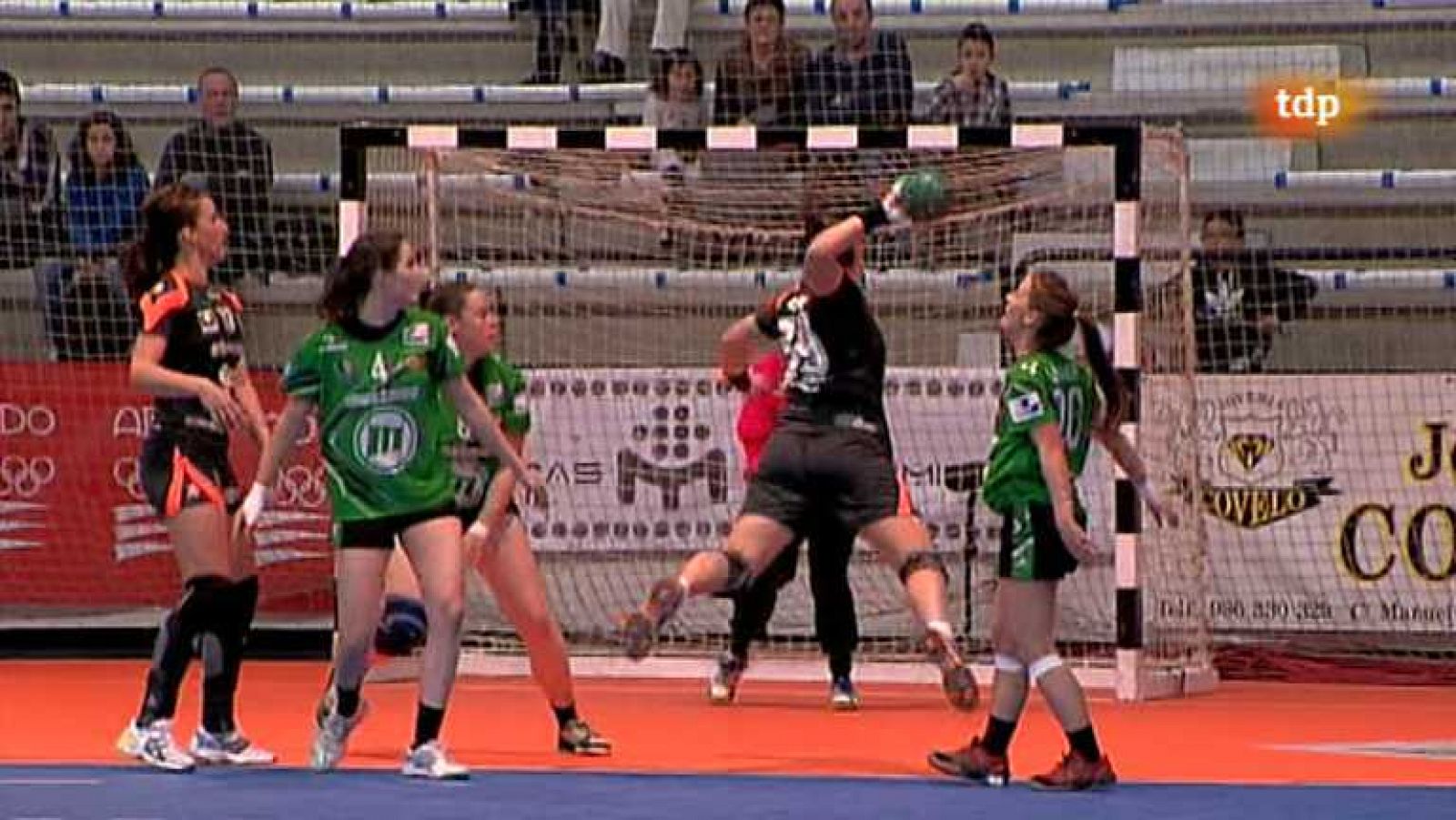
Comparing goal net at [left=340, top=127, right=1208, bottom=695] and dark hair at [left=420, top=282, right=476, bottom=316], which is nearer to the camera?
dark hair at [left=420, top=282, right=476, bottom=316]

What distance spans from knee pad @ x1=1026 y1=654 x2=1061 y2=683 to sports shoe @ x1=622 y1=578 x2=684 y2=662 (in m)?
1.46

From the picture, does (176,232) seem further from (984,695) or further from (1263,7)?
(1263,7)

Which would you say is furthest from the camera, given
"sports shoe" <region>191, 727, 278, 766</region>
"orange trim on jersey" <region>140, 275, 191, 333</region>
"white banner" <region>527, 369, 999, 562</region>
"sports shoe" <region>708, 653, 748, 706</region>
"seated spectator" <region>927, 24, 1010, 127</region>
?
"seated spectator" <region>927, 24, 1010, 127</region>

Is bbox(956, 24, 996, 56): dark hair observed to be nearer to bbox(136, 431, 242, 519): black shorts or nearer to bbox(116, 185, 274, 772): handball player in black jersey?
bbox(116, 185, 274, 772): handball player in black jersey

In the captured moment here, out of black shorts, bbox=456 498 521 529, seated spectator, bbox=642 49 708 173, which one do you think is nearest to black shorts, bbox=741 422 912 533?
black shorts, bbox=456 498 521 529

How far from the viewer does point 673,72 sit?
1811 centimetres

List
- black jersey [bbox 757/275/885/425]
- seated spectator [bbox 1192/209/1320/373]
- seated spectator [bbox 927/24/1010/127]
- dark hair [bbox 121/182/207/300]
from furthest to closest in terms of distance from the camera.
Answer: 1. seated spectator [bbox 927/24/1010/127]
2. seated spectator [bbox 1192/209/1320/373]
3. black jersey [bbox 757/275/885/425]
4. dark hair [bbox 121/182/207/300]

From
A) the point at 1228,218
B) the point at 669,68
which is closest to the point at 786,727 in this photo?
the point at 1228,218

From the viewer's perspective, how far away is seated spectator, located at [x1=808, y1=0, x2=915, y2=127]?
58.2 feet

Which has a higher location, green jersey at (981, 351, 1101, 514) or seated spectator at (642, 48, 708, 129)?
seated spectator at (642, 48, 708, 129)

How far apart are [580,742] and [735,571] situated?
99 cm

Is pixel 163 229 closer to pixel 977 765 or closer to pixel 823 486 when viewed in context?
pixel 823 486

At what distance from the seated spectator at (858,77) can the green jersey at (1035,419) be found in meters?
7.28

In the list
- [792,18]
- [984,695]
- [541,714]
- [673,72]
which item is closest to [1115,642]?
[984,695]
